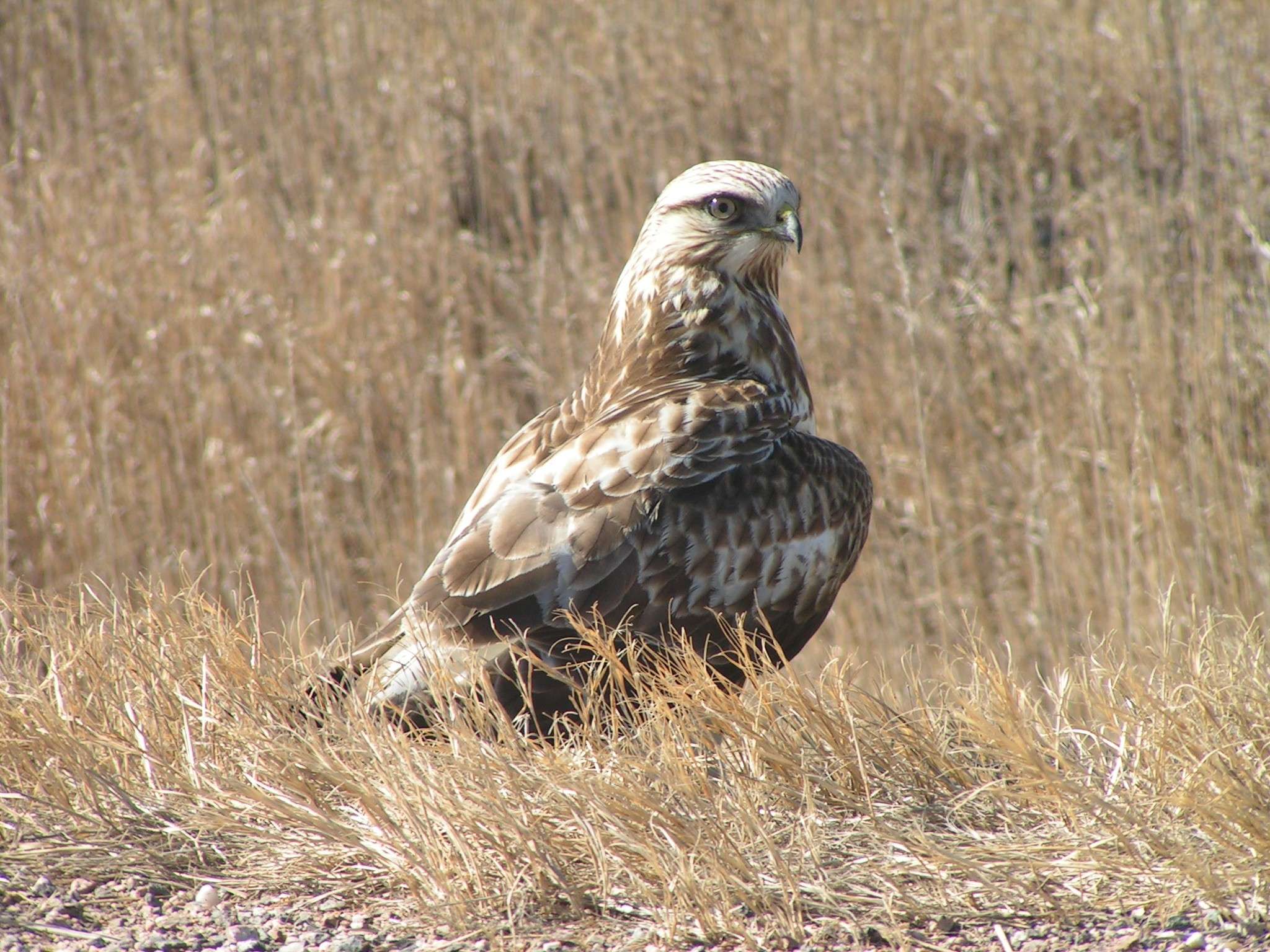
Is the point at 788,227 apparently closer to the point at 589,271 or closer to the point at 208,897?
the point at 208,897

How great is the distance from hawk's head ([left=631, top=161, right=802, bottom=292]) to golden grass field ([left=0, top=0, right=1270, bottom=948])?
913mm

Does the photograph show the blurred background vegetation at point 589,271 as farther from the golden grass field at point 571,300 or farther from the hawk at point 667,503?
the hawk at point 667,503

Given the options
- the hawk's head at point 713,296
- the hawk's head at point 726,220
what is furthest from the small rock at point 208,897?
the hawk's head at point 726,220

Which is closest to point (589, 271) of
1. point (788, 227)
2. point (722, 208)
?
point (722, 208)

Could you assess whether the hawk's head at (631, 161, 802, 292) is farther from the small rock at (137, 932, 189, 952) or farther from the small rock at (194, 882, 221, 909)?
the small rock at (137, 932, 189, 952)

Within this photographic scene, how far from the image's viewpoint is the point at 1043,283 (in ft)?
24.7

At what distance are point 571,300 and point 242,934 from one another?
17.1 feet

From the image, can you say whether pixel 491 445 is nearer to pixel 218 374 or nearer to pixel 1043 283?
pixel 218 374

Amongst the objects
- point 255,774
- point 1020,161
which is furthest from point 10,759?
point 1020,161

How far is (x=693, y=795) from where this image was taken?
8.30ft

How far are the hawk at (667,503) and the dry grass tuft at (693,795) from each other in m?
0.24

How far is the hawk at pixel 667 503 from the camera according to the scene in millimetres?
3197

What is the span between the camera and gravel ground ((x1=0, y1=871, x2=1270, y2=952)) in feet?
7.52

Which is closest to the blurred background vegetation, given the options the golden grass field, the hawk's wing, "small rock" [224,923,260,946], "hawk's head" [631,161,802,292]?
the golden grass field
